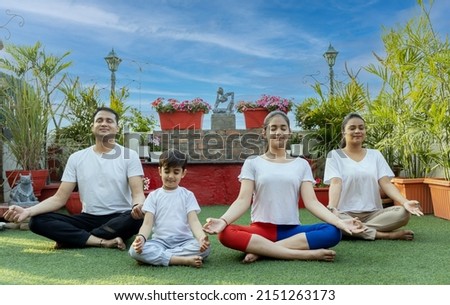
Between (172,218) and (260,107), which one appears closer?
(172,218)

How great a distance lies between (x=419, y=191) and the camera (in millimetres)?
5008

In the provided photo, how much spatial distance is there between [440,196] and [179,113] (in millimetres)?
3982

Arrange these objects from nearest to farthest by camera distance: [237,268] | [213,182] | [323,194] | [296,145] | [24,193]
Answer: [237,268] → [24,193] → [323,194] → [213,182] → [296,145]

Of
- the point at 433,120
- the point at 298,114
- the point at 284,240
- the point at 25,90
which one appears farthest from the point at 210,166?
the point at 284,240

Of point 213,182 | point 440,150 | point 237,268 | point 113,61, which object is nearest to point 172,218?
point 237,268

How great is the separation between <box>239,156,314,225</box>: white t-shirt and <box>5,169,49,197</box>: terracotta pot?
301cm

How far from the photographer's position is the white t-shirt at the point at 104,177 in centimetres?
340

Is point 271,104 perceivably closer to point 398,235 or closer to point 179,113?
point 179,113

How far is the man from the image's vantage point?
3.28 meters

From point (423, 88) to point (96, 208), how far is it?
3.39 m

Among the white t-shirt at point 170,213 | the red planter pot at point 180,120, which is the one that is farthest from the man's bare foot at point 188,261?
the red planter pot at point 180,120

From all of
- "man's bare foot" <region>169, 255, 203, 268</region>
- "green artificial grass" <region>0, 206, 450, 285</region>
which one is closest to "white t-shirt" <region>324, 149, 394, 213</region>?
"green artificial grass" <region>0, 206, 450, 285</region>

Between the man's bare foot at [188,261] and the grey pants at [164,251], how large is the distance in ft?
0.10

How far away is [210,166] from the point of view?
625 cm
